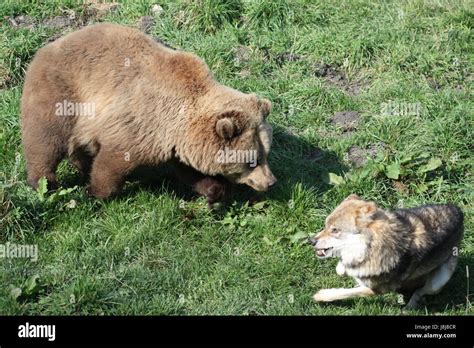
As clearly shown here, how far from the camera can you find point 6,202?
8.52 metres

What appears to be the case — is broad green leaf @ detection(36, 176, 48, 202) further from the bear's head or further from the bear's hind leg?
the bear's head

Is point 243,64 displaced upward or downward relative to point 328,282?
upward

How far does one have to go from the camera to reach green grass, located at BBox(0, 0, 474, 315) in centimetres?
818

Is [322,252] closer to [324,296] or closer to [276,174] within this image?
[324,296]

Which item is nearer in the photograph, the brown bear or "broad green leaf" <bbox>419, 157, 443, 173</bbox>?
the brown bear

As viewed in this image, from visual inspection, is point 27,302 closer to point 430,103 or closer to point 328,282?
point 328,282

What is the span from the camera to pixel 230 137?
8.88 metres

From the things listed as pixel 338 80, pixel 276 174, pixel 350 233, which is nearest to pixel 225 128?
pixel 276 174

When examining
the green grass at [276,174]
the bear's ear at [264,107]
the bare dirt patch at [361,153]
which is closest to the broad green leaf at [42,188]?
the green grass at [276,174]

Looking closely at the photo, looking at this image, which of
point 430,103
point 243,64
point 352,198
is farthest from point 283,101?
point 352,198

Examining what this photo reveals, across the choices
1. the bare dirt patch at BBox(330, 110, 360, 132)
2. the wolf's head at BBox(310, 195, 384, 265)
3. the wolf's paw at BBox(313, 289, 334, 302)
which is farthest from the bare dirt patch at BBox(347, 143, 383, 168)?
the wolf's paw at BBox(313, 289, 334, 302)

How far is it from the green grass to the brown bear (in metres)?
0.47

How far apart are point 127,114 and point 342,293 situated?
9.55 ft

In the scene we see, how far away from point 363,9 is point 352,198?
451 centimetres
